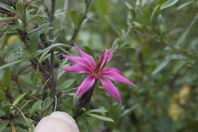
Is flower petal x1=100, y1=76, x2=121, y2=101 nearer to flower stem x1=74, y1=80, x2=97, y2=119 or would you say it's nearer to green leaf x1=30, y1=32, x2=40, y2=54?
flower stem x1=74, y1=80, x2=97, y2=119

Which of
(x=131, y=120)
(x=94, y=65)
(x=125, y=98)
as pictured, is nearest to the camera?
(x=94, y=65)

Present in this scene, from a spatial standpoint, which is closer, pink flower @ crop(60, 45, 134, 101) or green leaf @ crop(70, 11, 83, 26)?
pink flower @ crop(60, 45, 134, 101)

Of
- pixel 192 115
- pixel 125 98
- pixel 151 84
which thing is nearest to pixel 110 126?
pixel 125 98

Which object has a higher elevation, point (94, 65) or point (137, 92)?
point (94, 65)

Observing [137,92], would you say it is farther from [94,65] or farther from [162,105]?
[94,65]

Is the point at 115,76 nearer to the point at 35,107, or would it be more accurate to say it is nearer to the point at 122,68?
the point at 35,107

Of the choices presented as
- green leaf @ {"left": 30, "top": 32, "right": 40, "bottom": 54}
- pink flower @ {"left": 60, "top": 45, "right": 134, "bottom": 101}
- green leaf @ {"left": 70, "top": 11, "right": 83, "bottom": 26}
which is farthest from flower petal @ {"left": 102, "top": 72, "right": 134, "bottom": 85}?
green leaf @ {"left": 70, "top": 11, "right": 83, "bottom": 26}

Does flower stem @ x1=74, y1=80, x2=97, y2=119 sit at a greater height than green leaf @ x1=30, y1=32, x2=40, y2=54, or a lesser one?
lesser

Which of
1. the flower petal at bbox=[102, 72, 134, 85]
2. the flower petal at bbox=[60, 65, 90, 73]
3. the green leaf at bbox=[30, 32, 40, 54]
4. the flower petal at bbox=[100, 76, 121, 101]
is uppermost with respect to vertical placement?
the green leaf at bbox=[30, 32, 40, 54]

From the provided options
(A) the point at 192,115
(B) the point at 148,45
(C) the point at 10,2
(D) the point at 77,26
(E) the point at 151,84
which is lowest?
(A) the point at 192,115
